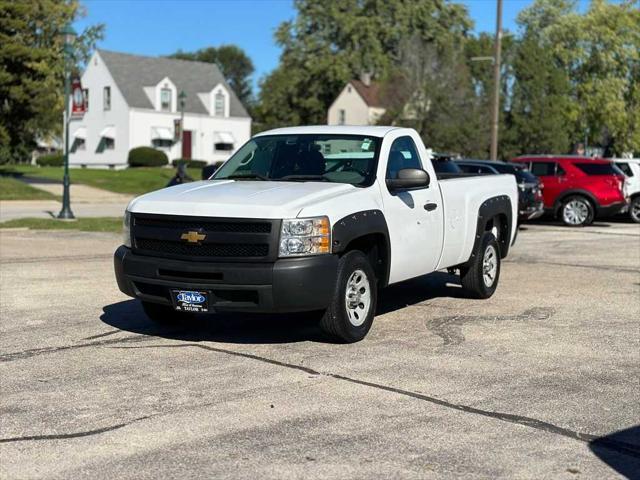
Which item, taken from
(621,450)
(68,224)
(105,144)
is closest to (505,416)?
(621,450)

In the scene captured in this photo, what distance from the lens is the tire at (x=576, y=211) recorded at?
2314 cm

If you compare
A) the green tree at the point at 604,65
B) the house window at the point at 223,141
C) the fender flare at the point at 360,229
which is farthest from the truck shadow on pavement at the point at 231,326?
the house window at the point at 223,141

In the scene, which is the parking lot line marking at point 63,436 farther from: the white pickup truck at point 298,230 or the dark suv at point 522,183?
the dark suv at point 522,183

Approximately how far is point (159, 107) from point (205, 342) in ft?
190

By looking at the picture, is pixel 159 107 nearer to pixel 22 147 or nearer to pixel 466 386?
pixel 22 147

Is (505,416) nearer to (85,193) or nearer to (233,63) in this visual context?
(85,193)

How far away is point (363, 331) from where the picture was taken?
763cm

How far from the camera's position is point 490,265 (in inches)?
405

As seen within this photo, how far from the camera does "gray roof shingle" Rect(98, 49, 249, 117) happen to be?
62.4 meters

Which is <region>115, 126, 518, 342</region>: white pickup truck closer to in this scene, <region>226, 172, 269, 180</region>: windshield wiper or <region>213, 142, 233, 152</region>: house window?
<region>226, 172, 269, 180</region>: windshield wiper

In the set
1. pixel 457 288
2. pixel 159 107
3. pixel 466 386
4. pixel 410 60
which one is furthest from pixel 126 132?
pixel 466 386

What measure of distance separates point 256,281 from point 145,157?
177 feet

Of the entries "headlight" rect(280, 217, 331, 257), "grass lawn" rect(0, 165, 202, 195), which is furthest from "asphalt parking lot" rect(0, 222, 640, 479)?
"grass lawn" rect(0, 165, 202, 195)

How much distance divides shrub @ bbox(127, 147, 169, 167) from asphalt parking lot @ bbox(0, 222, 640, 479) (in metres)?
50.0
